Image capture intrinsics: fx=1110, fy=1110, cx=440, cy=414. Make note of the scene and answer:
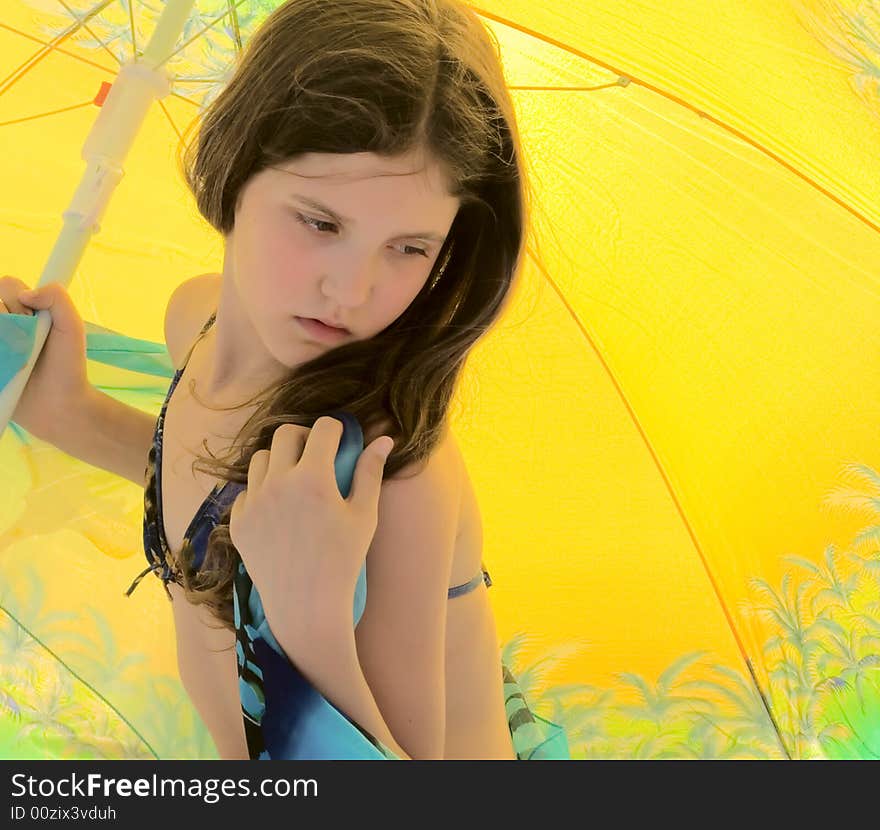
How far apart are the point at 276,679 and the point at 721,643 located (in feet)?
2.50

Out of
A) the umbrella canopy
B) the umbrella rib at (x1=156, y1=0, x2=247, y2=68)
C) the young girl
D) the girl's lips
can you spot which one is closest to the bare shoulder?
the umbrella canopy

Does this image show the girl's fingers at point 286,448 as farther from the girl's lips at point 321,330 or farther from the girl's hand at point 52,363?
the girl's hand at point 52,363

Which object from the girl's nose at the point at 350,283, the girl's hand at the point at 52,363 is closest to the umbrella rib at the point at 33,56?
the girl's hand at the point at 52,363

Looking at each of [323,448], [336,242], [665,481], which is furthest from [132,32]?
[665,481]

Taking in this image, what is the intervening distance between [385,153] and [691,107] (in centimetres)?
37

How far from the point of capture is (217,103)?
101cm

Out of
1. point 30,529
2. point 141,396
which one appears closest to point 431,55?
point 141,396

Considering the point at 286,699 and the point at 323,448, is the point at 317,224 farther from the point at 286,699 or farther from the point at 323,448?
the point at 286,699

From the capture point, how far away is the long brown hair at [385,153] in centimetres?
92

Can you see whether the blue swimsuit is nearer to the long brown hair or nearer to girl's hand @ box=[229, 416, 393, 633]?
girl's hand @ box=[229, 416, 393, 633]

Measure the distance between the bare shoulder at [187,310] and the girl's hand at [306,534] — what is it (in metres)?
0.50

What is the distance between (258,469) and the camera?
3.04 ft

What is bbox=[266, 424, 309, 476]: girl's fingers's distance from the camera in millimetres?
911

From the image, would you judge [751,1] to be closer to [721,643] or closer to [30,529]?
[721,643]
